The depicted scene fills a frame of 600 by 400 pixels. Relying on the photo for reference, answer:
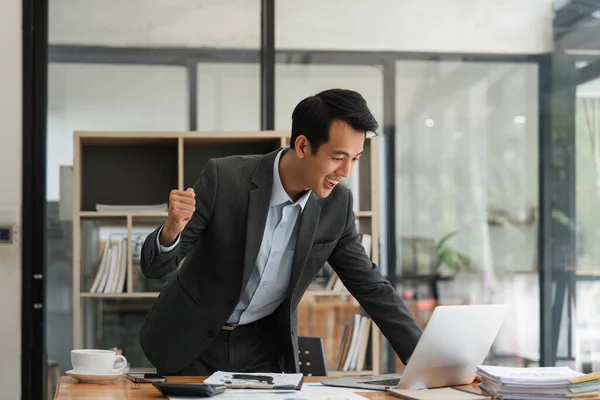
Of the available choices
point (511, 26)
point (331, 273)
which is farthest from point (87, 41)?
point (511, 26)

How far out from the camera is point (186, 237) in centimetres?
259

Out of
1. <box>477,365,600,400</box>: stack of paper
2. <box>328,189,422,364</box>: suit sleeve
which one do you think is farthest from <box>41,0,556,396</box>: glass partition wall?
<box>477,365,600,400</box>: stack of paper

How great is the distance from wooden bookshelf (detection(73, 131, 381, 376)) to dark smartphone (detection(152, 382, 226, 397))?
7.44ft

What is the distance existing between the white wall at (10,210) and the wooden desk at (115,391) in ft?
7.30

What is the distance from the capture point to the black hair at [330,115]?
99.3 inches

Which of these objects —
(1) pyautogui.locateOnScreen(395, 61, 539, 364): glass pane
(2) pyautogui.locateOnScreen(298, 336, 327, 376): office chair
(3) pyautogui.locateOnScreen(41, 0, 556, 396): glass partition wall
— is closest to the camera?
(2) pyautogui.locateOnScreen(298, 336, 327, 376): office chair

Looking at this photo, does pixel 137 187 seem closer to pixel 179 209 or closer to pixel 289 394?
pixel 179 209

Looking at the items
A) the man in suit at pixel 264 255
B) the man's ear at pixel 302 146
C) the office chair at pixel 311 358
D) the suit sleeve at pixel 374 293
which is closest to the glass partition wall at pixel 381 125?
the office chair at pixel 311 358

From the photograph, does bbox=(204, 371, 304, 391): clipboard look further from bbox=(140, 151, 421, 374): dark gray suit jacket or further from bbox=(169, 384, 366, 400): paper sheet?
bbox=(140, 151, 421, 374): dark gray suit jacket

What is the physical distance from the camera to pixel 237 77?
4785 mm

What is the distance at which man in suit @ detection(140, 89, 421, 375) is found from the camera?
2.56 m

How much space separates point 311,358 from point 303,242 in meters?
0.68

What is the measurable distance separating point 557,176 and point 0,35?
303cm

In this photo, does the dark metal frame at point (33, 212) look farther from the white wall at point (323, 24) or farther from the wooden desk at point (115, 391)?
the wooden desk at point (115, 391)
